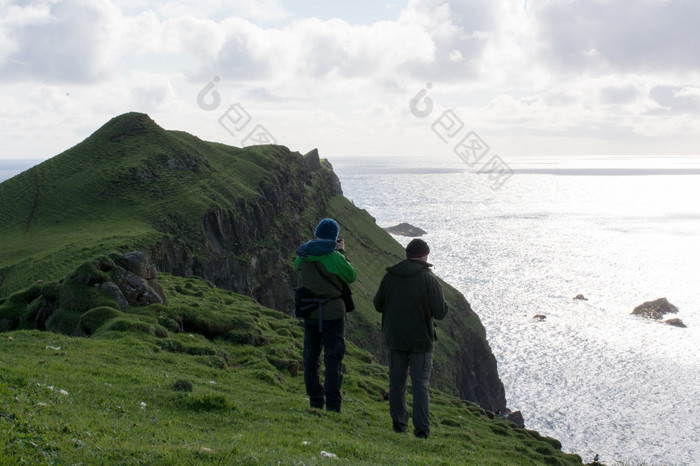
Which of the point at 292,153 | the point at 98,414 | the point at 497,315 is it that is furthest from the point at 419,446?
the point at 497,315

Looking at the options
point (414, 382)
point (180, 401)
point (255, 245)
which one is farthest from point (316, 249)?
point (255, 245)

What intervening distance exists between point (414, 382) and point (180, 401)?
17.1 ft

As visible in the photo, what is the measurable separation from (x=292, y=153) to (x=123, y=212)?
5876 centimetres

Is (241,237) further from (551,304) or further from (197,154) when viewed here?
(551,304)

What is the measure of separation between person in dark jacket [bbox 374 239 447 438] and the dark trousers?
4.22 ft

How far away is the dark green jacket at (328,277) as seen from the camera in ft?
44.9

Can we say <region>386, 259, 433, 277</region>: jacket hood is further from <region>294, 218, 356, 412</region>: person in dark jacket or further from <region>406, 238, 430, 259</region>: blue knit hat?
<region>294, 218, 356, 412</region>: person in dark jacket

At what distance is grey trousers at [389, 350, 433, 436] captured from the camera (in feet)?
42.9

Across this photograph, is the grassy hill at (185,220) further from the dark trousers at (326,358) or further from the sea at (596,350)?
the dark trousers at (326,358)

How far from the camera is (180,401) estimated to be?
42.0 ft

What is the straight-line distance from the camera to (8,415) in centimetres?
854

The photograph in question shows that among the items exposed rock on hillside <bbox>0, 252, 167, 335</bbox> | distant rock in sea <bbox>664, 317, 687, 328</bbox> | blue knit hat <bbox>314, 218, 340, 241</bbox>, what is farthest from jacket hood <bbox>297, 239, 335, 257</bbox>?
distant rock in sea <bbox>664, 317, 687, 328</bbox>

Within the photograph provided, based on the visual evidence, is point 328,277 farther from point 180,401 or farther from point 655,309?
point 655,309

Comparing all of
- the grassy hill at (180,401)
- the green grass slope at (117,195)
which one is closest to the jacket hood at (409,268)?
the grassy hill at (180,401)
